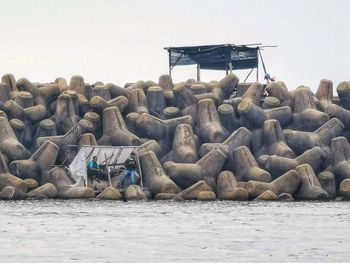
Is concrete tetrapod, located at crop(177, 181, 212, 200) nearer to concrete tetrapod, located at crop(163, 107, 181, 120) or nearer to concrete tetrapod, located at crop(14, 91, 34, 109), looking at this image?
concrete tetrapod, located at crop(163, 107, 181, 120)

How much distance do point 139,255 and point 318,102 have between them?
26648mm

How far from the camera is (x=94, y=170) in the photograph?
5294cm

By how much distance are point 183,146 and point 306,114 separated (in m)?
5.30

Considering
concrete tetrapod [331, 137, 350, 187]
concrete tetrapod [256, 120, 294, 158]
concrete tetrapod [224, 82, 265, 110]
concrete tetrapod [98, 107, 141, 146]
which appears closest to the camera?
concrete tetrapod [331, 137, 350, 187]

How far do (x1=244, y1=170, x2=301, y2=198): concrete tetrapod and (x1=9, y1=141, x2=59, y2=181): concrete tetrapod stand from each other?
6.55 m

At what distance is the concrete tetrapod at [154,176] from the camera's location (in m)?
50.9

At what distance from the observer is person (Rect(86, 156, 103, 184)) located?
52.8 m

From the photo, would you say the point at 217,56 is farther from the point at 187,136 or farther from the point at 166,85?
the point at 187,136

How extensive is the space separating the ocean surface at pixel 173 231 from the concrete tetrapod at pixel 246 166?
2341 mm

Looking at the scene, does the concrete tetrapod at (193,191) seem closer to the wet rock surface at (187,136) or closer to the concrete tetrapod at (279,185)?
the wet rock surface at (187,136)

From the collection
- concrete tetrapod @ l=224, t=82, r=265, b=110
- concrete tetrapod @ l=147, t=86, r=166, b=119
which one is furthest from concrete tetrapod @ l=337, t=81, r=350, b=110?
concrete tetrapod @ l=147, t=86, r=166, b=119

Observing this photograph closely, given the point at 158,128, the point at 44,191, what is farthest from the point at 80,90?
the point at 44,191

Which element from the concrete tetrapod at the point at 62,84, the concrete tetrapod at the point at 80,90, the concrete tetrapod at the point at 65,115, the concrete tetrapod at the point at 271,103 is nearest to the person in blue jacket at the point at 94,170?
the concrete tetrapod at the point at 65,115

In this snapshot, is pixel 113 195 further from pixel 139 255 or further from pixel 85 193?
pixel 139 255
